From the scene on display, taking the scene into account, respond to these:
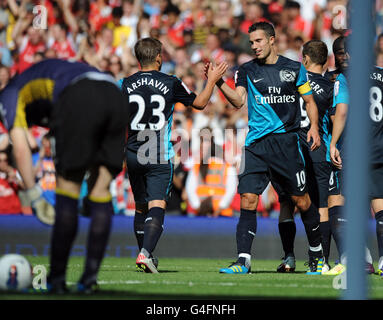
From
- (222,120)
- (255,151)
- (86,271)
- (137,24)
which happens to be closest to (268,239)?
(222,120)

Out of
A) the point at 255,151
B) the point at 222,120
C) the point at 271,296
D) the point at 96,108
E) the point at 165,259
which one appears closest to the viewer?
the point at 96,108

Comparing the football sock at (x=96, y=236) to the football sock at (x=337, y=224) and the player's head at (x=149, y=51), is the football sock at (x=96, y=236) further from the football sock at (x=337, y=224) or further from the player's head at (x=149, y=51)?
the football sock at (x=337, y=224)

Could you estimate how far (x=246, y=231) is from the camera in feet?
27.6

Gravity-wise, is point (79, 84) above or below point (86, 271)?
above

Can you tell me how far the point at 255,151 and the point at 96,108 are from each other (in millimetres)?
3126

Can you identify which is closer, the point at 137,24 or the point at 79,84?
the point at 79,84

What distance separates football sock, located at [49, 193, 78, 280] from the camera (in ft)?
18.2

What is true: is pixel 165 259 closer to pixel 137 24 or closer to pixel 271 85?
pixel 271 85

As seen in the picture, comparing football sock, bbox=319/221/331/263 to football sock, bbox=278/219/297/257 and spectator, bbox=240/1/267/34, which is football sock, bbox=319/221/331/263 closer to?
football sock, bbox=278/219/297/257

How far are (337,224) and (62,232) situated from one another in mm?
→ 4392

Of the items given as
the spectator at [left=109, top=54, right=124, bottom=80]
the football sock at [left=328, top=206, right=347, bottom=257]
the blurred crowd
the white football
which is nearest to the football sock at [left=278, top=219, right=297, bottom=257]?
the football sock at [left=328, top=206, right=347, bottom=257]

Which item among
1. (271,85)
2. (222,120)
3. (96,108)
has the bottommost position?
(96,108)
